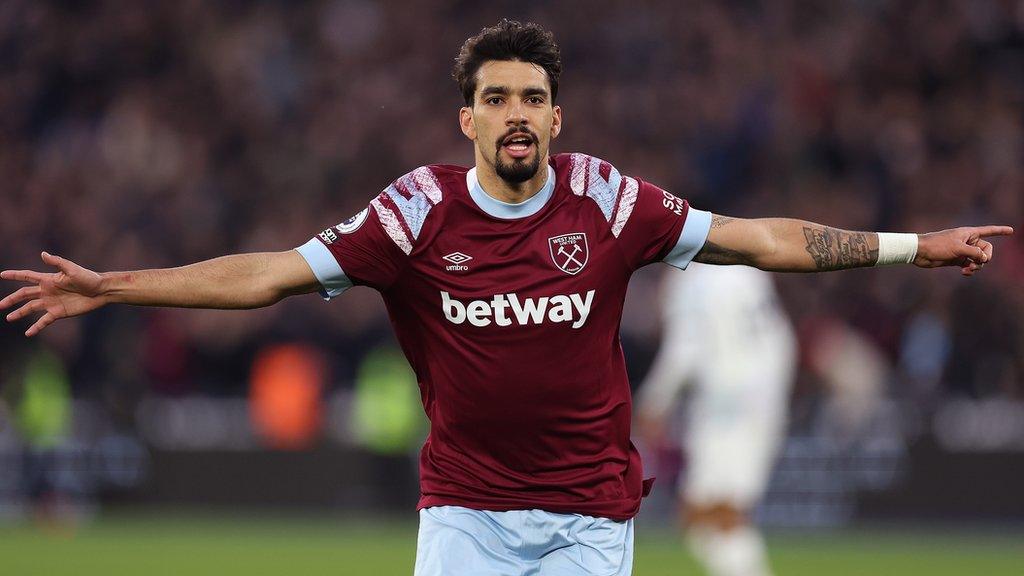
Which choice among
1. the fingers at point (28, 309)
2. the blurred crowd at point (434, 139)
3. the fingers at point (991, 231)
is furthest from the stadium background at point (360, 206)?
the fingers at point (28, 309)

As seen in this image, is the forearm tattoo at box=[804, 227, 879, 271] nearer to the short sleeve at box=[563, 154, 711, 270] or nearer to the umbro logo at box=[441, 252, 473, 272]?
the short sleeve at box=[563, 154, 711, 270]

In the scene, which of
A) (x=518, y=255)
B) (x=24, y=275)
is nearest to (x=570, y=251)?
(x=518, y=255)

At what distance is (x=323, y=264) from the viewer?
19.3 feet

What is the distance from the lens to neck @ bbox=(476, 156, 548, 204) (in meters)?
5.91

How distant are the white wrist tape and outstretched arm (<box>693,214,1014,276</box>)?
0.01 metres

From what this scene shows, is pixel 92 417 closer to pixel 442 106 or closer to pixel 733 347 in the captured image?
pixel 442 106

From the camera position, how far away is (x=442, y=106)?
21625 mm

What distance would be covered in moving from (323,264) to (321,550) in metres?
9.28

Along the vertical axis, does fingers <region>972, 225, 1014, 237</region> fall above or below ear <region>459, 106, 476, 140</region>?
below

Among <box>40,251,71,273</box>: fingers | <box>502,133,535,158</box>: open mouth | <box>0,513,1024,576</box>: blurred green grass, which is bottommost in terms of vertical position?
<box>0,513,1024,576</box>: blurred green grass

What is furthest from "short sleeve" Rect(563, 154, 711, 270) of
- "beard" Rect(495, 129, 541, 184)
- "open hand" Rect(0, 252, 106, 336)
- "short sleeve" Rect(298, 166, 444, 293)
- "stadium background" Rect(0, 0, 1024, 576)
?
"stadium background" Rect(0, 0, 1024, 576)

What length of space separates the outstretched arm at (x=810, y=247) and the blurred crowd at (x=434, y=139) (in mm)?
10290

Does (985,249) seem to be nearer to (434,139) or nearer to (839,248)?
(839,248)

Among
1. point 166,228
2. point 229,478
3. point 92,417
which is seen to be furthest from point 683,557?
point 166,228
